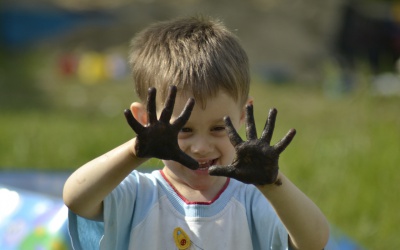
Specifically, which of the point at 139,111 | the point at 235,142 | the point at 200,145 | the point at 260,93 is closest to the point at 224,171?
the point at 235,142

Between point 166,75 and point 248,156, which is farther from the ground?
point 166,75

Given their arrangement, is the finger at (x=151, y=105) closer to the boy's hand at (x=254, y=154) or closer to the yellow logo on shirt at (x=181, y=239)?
the boy's hand at (x=254, y=154)

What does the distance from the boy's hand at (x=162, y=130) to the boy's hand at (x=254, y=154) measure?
0.10 metres

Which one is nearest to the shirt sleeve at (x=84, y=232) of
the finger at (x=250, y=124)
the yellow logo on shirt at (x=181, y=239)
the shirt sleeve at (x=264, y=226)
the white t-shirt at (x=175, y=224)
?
the white t-shirt at (x=175, y=224)

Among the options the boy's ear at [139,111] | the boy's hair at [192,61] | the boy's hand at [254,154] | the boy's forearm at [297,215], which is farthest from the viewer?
the boy's ear at [139,111]

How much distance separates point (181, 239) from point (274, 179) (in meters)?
0.36

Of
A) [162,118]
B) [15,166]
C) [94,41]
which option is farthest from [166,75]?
[94,41]

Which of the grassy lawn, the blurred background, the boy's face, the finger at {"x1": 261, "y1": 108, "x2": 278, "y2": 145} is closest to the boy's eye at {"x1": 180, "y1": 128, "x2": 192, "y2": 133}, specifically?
the boy's face

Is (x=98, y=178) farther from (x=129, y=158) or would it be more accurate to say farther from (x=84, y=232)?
(x=84, y=232)

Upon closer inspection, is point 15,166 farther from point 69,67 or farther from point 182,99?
point 69,67

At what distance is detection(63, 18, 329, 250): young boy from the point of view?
1983mm

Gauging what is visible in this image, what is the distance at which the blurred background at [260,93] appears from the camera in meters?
4.53

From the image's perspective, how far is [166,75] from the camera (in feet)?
6.81

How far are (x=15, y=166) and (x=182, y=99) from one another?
3.76 metres
